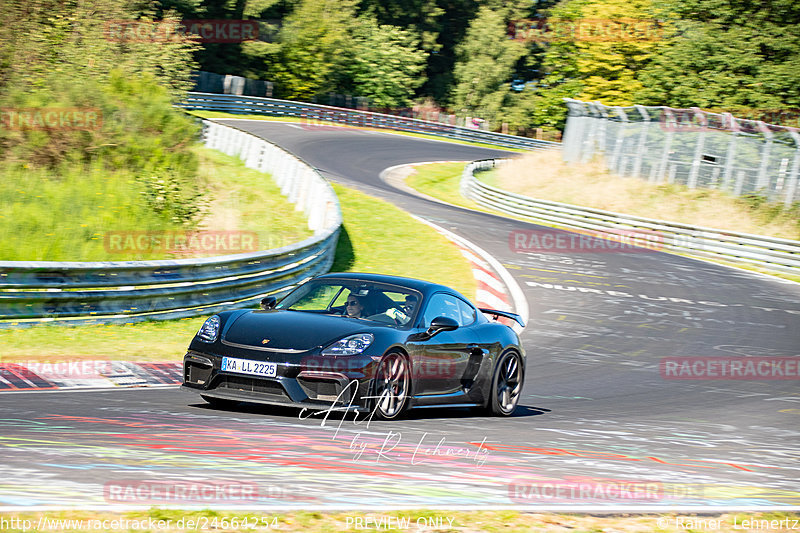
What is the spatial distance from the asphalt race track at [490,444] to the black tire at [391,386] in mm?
164

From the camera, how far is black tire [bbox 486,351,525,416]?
8.95 metres

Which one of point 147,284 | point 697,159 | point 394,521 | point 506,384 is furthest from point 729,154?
point 394,521

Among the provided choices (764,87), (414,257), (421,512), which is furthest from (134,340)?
(764,87)

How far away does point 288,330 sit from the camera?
7.48 m

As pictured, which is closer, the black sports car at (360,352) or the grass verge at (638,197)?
the black sports car at (360,352)

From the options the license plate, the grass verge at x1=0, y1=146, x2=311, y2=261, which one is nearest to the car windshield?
the license plate

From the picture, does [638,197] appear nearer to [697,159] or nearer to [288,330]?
[697,159]

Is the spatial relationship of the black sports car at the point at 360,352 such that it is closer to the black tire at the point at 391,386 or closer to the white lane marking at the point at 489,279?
the black tire at the point at 391,386

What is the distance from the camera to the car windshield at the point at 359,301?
26.8 ft

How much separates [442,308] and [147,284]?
4.98 m

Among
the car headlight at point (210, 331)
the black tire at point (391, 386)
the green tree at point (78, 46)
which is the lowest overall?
the black tire at point (391, 386)

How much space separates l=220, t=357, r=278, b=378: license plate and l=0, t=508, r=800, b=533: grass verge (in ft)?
9.53

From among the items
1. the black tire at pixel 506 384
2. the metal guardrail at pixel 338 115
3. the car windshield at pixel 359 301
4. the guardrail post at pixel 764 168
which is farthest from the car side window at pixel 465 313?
the metal guardrail at pixel 338 115

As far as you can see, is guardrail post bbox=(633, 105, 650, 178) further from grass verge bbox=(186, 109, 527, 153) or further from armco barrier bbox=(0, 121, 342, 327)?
armco barrier bbox=(0, 121, 342, 327)
